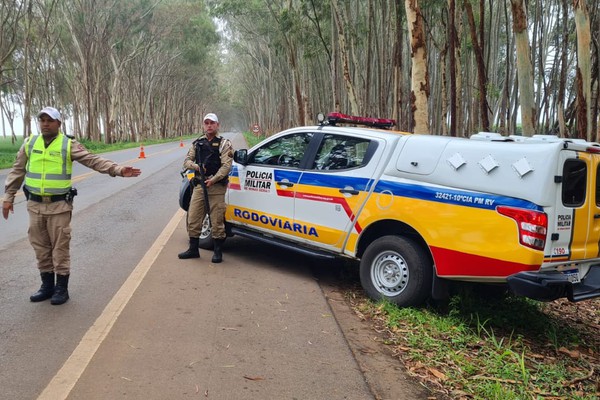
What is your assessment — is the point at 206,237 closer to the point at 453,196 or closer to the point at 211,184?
the point at 211,184

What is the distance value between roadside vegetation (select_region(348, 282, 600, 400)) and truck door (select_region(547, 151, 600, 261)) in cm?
86

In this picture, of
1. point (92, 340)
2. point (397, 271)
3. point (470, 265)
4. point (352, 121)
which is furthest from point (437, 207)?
point (92, 340)

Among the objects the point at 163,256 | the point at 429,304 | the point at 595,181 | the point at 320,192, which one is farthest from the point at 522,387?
the point at 163,256

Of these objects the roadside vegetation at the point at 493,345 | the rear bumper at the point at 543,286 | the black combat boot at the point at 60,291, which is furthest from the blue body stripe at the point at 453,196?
the black combat boot at the point at 60,291

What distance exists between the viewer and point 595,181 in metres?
4.23

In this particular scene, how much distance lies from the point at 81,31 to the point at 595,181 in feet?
108

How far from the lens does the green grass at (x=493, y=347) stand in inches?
138

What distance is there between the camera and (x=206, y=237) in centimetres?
686

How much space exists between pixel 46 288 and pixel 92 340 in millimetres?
1248

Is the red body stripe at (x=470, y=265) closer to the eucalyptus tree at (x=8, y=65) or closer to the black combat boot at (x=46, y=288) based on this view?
the black combat boot at (x=46, y=288)

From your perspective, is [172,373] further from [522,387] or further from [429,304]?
[429,304]

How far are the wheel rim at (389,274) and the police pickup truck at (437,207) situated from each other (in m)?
0.01

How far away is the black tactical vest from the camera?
6.18 meters

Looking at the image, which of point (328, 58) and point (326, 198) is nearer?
point (326, 198)
